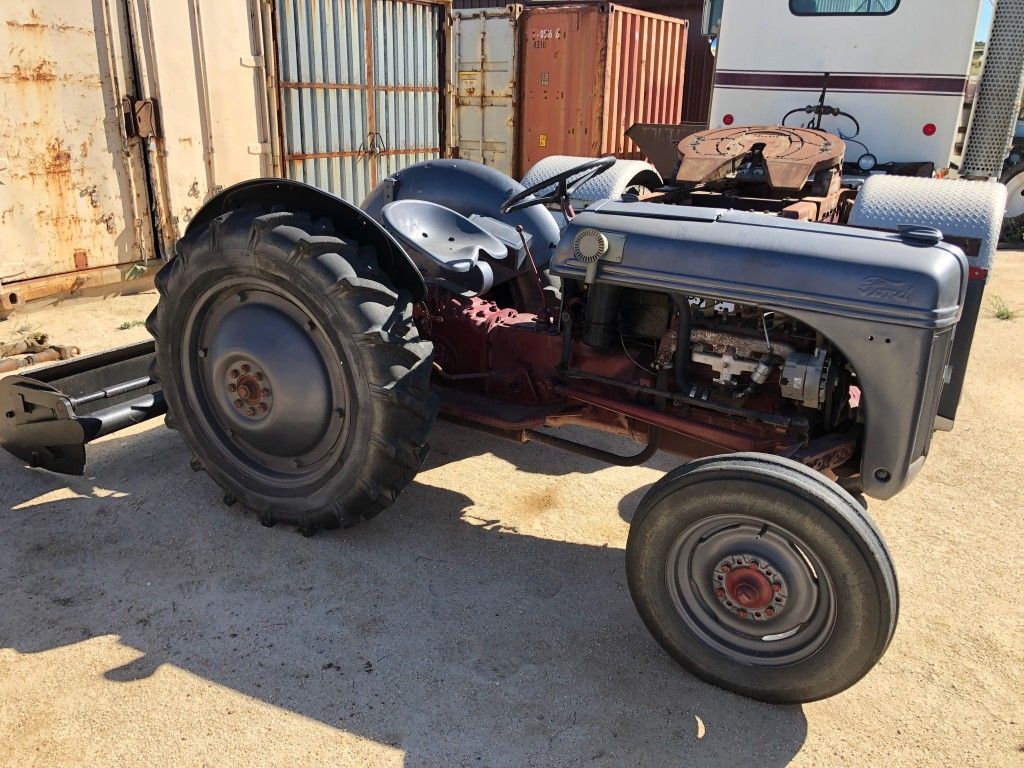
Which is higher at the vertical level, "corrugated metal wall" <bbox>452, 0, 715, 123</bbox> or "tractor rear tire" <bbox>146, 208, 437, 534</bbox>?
"corrugated metal wall" <bbox>452, 0, 715, 123</bbox>

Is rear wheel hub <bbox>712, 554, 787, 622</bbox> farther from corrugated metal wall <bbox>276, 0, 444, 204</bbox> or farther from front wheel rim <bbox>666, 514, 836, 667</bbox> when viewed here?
corrugated metal wall <bbox>276, 0, 444, 204</bbox>

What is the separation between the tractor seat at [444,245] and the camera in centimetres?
343

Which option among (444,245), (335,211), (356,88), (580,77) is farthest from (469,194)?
(580,77)

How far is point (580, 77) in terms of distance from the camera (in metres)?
9.92

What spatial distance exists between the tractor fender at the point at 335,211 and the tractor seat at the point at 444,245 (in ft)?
0.93

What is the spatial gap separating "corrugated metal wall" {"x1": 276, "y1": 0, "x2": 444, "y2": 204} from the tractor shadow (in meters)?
4.98

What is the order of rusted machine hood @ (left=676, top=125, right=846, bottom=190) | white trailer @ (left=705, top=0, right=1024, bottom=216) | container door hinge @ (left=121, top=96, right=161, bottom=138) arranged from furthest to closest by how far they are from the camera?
container door hinge @ (left=121, top=96, right=161, bottom=138)
white trailer @ (left=705, top=0, right=1024, bottom=216)
rusted machine hood @ (left=676, top=125, right=846, bottom=190)

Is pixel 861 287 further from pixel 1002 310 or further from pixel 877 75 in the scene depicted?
pixel 1002 310

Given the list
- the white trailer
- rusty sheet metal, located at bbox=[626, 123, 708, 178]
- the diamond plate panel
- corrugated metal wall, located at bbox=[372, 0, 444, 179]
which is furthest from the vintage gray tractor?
corrugated metal wall, located at bbox=[372, 0, 444, 179]

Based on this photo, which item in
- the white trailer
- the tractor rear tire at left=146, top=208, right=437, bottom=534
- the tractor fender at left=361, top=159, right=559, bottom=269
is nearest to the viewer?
the tractor rear tire at left=146, top=208, right=437, bottom=534

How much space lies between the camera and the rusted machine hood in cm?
474

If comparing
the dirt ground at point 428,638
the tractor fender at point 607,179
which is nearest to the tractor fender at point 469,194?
the tractor fender at point 607,179

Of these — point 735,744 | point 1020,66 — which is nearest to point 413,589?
point 735,744

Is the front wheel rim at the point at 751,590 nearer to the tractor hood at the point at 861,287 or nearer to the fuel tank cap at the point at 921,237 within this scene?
the tractor hood at the point at 861,287
